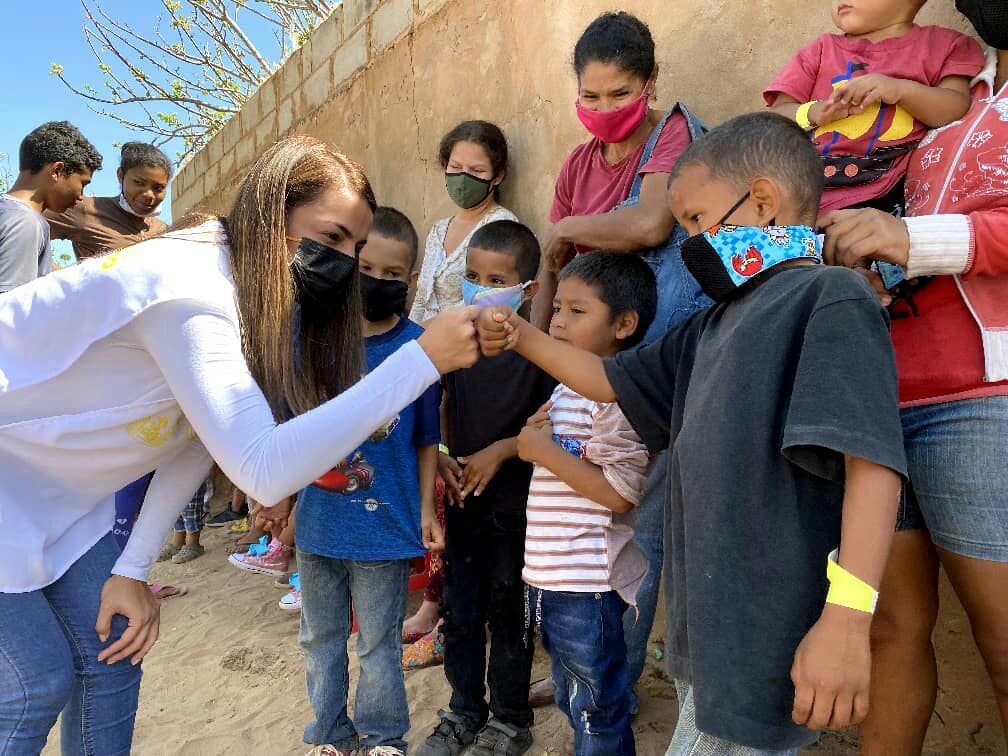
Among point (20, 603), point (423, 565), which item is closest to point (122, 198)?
point (423, 565)

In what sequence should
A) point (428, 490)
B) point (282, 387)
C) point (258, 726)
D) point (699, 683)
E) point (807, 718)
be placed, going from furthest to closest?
point (258, 726)
point (428, 490)
point (282, 387)
point (699, 683)
point (807, 718)

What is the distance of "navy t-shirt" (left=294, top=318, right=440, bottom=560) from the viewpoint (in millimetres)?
2424

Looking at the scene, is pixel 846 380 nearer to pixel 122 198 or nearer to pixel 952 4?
pixel 952 4

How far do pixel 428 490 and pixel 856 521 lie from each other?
163 cm

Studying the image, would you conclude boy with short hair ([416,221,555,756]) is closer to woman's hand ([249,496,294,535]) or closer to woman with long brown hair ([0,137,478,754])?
woman's hand ([249,496,294,535])

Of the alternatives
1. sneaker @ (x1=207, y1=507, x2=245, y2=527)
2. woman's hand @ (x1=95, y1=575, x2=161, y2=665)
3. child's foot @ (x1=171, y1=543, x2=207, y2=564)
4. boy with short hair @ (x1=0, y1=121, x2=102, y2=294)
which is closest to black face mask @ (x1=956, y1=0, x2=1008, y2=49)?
woman's hand @ (x1=95, y1=575, x2=161, y2=665)

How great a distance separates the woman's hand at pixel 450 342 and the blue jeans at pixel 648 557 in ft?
2.78

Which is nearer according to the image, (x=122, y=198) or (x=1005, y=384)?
(x=1005, y=384)

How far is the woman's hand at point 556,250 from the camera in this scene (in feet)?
8.35

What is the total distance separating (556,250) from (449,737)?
175 centimetres

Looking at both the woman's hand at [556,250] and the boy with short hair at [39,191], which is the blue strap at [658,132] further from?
the boy with short hair at [39,191]

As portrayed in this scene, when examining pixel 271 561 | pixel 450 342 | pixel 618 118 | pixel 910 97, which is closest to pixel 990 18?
pixel 910 97

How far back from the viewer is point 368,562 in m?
2.46

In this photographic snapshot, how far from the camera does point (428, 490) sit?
2.60 m
